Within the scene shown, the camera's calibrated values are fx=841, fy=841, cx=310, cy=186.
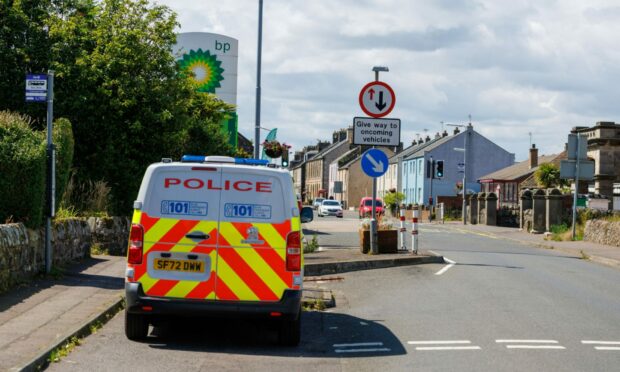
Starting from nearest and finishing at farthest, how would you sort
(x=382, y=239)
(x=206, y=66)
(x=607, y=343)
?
(x=607, y=343) < (x=382, y=239) < (x=206, y=66)

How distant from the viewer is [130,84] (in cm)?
2261

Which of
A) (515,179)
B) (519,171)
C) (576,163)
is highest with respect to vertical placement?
(519,171)

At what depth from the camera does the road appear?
25.6ft

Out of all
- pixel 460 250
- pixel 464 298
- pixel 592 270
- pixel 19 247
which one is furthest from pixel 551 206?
pixel 19 247

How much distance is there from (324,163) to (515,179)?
69.9 metres

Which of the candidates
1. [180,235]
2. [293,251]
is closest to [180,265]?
[180,235]

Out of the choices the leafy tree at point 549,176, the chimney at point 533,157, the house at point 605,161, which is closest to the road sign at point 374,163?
the house at point 605,161

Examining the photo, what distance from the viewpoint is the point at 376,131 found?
19.1 metres

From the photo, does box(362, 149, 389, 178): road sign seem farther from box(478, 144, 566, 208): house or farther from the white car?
the white car

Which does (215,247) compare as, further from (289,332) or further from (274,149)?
(274,149)

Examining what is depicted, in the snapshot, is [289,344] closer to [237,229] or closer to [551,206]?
[237,229]

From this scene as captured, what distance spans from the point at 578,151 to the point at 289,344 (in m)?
22.6

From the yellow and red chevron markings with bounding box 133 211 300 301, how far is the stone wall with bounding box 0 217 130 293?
10.8 ft

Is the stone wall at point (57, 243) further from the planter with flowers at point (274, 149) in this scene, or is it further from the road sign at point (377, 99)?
the planter with flowers at point (274, 149)
